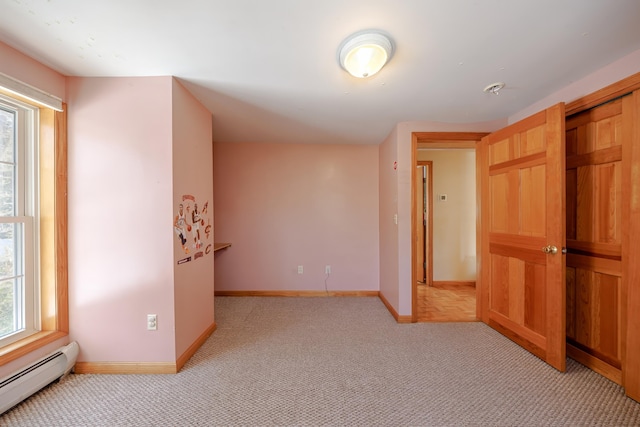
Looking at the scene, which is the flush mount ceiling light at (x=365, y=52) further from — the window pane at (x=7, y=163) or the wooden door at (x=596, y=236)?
the window pane at (x=7, y=163)

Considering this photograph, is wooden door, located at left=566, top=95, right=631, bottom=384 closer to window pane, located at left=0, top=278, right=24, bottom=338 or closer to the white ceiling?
the white ceiling

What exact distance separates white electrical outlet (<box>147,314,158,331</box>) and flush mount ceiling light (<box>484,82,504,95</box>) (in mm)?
3111

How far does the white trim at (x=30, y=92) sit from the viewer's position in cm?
135

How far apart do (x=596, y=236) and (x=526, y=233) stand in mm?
383

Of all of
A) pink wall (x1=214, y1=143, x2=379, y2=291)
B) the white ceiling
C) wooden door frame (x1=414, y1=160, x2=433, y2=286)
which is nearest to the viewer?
the white ceiling

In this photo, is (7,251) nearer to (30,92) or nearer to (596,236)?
(30,92)

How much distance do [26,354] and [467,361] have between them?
3.09 meters

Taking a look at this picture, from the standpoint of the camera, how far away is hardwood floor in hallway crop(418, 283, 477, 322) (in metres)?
2.59

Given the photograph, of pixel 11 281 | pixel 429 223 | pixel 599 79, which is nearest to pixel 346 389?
pixel 11 281

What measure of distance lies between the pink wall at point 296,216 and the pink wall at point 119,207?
64.1 inches

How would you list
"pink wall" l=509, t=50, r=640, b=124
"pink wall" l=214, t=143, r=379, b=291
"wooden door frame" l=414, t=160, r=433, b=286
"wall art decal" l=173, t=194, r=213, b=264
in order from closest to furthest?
"pink wall" l=509, t=50, r=640, b=124 → "wall art decal" l=173, t=194, r=213, b=264 → "pink wall" l=214, t=143, r=379, b=291 → "wooden door frame" l=414, t=160, r=433, b=286

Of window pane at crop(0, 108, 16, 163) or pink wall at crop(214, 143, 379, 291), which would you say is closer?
window pane at crop(0, 108, 16, 163)

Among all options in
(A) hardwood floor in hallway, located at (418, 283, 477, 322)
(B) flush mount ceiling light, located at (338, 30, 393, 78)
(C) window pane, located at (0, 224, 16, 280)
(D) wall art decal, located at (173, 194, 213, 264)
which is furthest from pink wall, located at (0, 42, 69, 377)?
(A) hardwood floor in hallway, located at (418, 283, 477, 322)

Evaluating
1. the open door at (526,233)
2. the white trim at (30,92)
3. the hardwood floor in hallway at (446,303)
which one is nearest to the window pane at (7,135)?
the white trim at (30,92)
